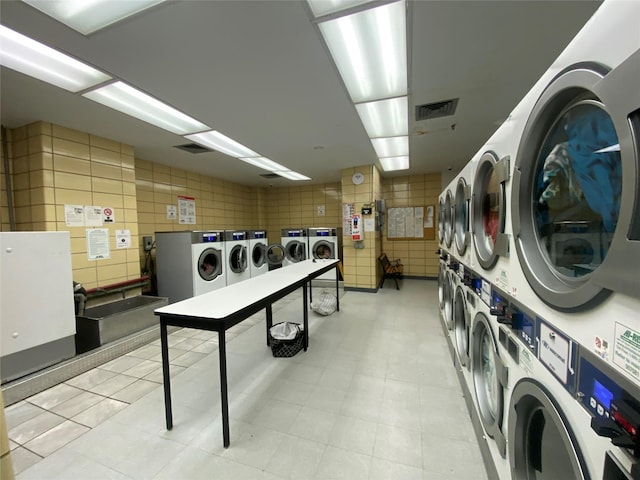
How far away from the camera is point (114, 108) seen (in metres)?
2.63

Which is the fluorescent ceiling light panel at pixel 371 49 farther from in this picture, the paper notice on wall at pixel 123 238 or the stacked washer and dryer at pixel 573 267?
the paper notice on wall at pixel 123 238

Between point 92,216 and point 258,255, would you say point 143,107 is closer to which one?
point 92,216

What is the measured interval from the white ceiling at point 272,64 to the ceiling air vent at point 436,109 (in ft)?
0.31

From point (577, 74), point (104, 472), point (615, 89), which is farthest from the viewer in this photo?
point (104, 472)

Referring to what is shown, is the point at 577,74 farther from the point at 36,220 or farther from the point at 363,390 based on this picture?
the point at 36,220

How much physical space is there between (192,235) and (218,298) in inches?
95.6

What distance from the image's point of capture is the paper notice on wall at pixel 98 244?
3268 millimetres

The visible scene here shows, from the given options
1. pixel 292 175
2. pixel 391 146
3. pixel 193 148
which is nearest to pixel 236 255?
pixel 193 148

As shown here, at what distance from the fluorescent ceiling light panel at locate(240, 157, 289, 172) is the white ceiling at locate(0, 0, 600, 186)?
44.5 inches

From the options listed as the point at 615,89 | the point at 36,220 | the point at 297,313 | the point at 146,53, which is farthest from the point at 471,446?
the point at 36,220

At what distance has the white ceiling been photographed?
1550 mm

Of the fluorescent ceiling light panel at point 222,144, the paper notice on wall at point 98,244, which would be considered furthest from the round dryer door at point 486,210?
the paper notice on wall at point 98,244

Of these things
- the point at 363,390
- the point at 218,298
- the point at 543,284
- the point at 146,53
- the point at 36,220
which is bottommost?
the point at 363,390

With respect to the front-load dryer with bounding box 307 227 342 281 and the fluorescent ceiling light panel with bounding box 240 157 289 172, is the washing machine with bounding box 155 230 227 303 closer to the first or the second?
the fluorescent ceiling light panel with bounding box 240 157 289 172
